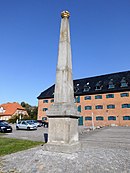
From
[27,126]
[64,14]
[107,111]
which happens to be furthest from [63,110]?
[107,111]

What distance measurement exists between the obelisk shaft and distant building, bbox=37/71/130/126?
3021 centimetres

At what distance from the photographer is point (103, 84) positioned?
40.0 m

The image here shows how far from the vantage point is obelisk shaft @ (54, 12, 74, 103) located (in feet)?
23.8

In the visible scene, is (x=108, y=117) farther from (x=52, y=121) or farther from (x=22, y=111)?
(x=22, y=111)

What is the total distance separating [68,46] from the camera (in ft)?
25.9

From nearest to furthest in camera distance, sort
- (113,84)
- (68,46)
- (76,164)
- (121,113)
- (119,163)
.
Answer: (76,164)
(119,163)
(68,46)
(121,113)
(113,84)

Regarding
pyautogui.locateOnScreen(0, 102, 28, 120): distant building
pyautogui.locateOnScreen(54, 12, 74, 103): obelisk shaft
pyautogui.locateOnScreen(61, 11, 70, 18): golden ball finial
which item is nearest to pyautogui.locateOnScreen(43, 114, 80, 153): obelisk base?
pyautogui.locateOnScreen(54, 12, 74, 103): obelisk shaft

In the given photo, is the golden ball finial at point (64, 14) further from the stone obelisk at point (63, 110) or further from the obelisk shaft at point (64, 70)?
the stone obelisk at point (63, 110)

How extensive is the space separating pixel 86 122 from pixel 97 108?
13.8 ft

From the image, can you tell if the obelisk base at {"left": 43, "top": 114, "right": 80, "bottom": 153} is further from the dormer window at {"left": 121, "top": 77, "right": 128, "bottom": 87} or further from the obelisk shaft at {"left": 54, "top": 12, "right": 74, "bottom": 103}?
the dormer window at {"left": 121, "top": 77, "right": 128, "bottom": 87}

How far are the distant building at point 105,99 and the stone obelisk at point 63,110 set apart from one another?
99.3 feet

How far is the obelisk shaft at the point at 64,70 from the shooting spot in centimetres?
726

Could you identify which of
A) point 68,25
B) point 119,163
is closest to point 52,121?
point 119,163

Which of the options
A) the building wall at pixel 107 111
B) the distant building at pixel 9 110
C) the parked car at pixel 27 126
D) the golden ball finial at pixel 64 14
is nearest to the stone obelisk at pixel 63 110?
the golden ball finial at pixel 64 14
